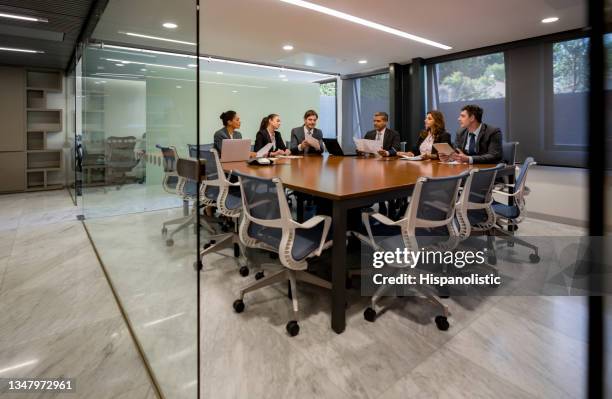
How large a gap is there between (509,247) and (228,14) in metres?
4.40

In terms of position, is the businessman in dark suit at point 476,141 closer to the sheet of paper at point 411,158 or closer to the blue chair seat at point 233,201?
the sheet of paper at point 411,158

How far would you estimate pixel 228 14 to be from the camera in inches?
173

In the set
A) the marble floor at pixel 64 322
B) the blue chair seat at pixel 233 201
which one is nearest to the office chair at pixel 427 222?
the blue chair seat at pixel 233 201

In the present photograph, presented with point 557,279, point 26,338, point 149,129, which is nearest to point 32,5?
point 149,129

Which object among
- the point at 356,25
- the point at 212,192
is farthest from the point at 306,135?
the point at 212,192

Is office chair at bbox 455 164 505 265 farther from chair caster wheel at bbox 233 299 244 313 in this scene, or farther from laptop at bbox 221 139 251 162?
laptop at bbox 221 139 251 162

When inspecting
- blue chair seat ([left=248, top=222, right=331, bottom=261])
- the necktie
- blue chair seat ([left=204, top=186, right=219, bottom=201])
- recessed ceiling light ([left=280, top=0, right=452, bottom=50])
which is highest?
recessed ceiling light ([left=280, top=0, right=452, bottom=50])

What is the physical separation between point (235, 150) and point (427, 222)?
8.69 feet

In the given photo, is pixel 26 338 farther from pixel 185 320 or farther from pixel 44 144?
pixel 44 144

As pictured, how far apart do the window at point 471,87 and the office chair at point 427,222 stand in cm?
426

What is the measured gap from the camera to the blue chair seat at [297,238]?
2.22 metres

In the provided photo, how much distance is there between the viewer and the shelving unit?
7.33 m

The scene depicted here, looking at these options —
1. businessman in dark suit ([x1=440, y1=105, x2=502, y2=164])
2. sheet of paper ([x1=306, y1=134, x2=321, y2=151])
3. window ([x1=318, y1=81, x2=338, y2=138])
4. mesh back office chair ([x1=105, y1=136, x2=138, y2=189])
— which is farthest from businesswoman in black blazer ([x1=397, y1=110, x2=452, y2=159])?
window ([x1=318, y1=81, x2=338, y2=138])

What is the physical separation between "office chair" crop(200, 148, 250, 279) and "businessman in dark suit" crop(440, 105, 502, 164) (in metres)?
2.51
